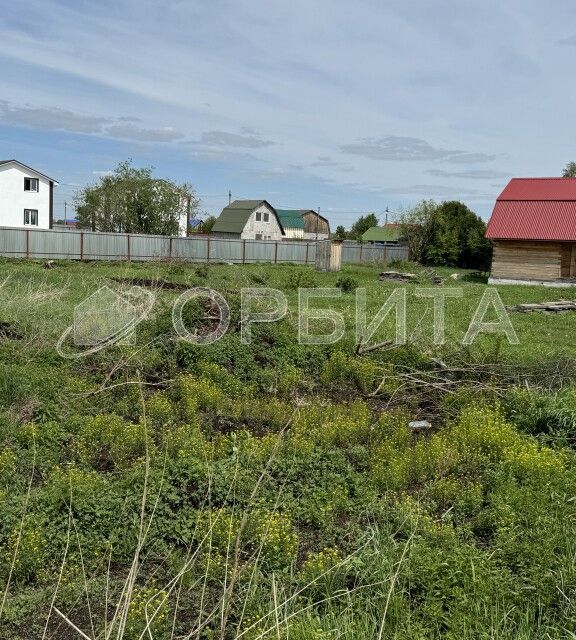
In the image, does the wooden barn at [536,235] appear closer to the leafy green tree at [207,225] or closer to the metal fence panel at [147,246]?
the metal fence panel at [147,246]

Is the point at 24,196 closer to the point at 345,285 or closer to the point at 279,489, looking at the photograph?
the point at 345,285

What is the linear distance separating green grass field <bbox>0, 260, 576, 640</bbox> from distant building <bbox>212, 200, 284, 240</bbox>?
4547cm

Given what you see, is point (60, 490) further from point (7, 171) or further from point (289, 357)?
point (7, 171)

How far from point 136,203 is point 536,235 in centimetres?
2509

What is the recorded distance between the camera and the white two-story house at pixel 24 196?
4269 centimetres

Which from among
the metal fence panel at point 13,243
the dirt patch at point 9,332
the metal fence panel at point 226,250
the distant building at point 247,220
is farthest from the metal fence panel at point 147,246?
the distant building at point 247,220

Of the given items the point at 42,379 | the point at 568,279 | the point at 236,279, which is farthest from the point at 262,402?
the point at 568,279

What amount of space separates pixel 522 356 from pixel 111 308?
18.1 feet

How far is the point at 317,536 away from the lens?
4098 millimetres

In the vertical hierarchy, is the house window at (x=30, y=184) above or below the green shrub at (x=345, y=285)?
above

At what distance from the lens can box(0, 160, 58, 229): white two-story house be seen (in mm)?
42688

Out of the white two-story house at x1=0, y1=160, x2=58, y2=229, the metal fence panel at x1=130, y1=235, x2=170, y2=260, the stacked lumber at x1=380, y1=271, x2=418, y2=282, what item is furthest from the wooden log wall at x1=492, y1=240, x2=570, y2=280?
the white two-story house at x1=0, y1=160, x2=58, y2=229

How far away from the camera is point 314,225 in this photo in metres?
75.1

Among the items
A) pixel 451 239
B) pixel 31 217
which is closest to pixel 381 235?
pixel 451 239
